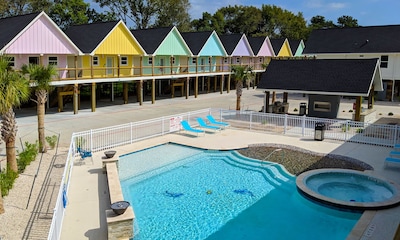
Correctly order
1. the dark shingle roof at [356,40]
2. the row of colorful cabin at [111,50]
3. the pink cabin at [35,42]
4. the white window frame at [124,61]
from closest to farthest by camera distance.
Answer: the pink cabin at [35,42] → the row of colorful cabin at [111,50] → the white window frame at [124,61] → the dark shingle roof at [356,40]

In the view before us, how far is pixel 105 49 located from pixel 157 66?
6993 millimetres

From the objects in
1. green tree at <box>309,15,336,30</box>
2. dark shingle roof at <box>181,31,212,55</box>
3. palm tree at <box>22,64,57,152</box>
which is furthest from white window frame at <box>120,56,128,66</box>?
green tree at <box>309,15,336,30</box>

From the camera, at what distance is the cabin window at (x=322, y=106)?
91.8 feet

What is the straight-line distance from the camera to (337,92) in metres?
26.0

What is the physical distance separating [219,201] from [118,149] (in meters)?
7.82

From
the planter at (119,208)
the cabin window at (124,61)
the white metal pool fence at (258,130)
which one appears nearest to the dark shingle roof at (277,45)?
the cabin window at (124,61)

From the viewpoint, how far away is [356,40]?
152 feet

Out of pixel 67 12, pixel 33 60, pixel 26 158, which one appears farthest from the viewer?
pixel 67 12

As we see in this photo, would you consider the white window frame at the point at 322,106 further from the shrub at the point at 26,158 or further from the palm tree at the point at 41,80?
the shrub at the point at 26,158

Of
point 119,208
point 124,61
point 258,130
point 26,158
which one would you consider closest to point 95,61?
point 124,61

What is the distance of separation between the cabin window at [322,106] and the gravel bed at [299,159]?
8721 millimetres

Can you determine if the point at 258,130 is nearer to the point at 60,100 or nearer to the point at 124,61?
the point at 60,100

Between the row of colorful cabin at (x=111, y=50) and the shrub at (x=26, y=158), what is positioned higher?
the row of colorful cabin at (x=111, y=50)

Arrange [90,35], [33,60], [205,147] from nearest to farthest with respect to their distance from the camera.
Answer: [205,147]
[33,60]
[90,35]
